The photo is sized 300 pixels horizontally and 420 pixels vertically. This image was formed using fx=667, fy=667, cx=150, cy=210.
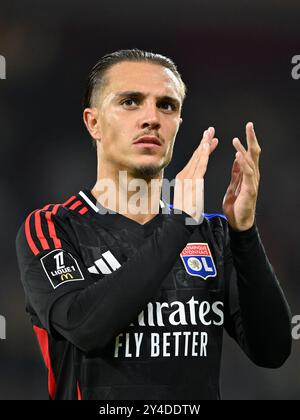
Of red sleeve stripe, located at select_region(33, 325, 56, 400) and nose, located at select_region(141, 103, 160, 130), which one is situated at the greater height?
nose, located at select_region(141, 103, 160, 130)

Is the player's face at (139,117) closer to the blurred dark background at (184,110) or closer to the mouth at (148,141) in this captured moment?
the mouth at (148,141)

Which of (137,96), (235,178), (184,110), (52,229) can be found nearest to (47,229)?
(52,229)

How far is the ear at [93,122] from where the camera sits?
2523mm

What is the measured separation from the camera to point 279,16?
5.79 m

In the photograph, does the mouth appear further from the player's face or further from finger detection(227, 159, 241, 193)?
finger detection(227, 159, 241, 193)

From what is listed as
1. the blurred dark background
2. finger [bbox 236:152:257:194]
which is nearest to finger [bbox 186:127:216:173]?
finger [bbox 236:152:257:194]

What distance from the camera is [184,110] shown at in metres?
5.39

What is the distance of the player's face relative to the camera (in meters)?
2.24

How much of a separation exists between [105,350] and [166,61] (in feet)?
3.66

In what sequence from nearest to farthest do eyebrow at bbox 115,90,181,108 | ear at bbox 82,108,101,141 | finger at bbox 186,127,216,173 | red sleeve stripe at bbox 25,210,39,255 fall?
finger at bbox 186,127,216,173 < red sleeve stripe at bbox 25,210,39,255 < eyebrow at bbox 115,90,181,108 < ear at bbox 82,108,101,141

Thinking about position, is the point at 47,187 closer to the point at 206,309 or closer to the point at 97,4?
the point at 97,4

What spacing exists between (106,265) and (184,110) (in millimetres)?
3312
